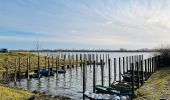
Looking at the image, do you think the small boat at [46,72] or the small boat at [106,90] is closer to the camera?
the small boat at [106,90]

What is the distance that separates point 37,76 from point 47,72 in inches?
164

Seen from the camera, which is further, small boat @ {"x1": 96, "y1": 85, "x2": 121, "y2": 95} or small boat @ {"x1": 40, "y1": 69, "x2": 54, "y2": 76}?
small boat @ {"x1": 40, "y1": 69, "x2": 54, "y2": 76}

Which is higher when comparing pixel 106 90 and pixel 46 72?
pixel 106 90

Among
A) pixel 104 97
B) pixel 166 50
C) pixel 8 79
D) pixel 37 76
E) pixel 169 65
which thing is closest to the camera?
pixel 104 97

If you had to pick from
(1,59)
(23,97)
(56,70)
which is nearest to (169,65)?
(56,70)

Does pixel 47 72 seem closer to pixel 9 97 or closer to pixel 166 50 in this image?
pixel 166 50

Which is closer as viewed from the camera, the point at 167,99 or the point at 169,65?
the point at 167,99

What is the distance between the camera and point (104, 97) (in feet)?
82.1

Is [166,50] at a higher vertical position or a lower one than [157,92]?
higher

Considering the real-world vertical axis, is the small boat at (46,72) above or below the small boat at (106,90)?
below

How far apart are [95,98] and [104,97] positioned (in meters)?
0.81

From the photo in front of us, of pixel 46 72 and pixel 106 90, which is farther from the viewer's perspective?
pixel 46 72

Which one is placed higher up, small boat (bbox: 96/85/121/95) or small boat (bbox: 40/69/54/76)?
small boat (bbox: 96/85/121/95)

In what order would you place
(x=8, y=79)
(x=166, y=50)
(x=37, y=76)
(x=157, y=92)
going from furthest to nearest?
(x=166, y=50), (x=37, y=76), (x=8, y=79), (x=157, y=92)
